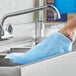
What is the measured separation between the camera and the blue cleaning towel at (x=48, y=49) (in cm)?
78

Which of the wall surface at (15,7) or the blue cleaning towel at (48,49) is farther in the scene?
the wall surface at (15,7)

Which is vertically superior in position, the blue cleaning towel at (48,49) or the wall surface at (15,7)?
the wall surface at (15,7)

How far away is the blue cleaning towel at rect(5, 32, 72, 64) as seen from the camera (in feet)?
2.55

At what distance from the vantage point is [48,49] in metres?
0.81

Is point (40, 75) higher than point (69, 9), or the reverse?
point (69, 9)

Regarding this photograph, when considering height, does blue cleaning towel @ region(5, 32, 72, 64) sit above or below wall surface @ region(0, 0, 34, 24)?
below

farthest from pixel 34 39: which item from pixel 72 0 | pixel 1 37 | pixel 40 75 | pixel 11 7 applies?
pixel 40 75

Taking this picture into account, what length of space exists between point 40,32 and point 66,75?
126 centimetres

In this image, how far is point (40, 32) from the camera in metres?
2.00

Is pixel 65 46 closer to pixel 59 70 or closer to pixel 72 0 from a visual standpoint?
pixel 59 70

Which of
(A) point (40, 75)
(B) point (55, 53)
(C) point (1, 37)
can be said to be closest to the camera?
(A) point (40, 75)

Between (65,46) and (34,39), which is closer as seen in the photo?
(65,46)

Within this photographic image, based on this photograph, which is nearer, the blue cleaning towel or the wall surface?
the blue cleaning towel

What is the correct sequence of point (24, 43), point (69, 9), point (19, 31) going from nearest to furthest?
point (24, 43)
point (19, 31)
point (69, 9)
